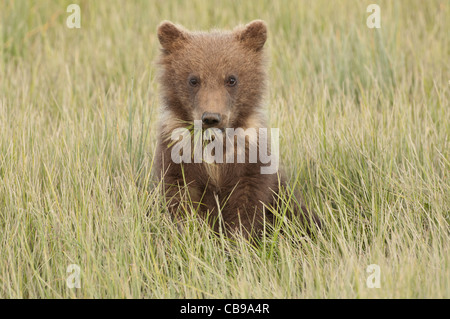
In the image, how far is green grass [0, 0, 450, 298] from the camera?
11.7ft

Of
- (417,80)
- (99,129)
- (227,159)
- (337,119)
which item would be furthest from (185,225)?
(417,80)

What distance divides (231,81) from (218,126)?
0.34 m

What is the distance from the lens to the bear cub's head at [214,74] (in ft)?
13.4

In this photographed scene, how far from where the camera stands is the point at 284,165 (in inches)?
195

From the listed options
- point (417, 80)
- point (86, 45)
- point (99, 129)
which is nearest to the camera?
Answer: point (99, 129)

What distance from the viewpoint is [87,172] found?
421 centimetres

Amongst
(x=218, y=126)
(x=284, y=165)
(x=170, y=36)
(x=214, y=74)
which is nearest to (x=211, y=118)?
(x=218, y=126)

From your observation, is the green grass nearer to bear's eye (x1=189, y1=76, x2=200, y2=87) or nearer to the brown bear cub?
the brown bear cub

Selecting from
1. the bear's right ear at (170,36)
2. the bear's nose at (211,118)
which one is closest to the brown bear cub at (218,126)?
the bear's right ear at (170,36)

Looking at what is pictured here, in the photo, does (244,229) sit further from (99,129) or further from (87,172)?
(99,129)

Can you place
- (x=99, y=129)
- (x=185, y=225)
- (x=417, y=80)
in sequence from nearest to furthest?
(x=185, y=225)
(x=99, y=129)
(x=417, y=80)

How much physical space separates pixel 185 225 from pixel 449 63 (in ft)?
12.4

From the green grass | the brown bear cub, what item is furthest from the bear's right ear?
the green grass
